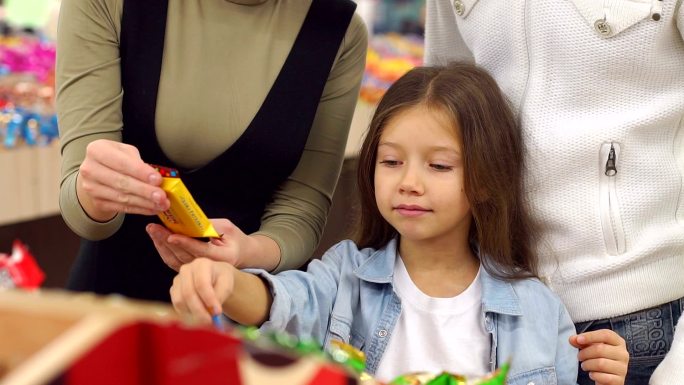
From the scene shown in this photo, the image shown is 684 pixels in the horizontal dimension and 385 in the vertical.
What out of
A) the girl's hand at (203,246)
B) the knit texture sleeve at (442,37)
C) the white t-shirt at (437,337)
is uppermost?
the knit texture sleeve at (442,37)

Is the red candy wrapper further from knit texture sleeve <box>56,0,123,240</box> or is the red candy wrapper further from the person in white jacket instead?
the person in white jacket

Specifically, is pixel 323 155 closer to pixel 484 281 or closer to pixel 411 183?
pixel 411 183

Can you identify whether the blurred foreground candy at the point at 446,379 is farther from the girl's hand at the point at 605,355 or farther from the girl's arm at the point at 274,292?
the girl's hand at the point at 605,355

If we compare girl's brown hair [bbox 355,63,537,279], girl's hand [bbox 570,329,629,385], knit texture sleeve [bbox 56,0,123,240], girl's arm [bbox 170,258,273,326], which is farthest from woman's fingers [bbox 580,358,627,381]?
knit texture sleeve [bbox 56,0,123,240]

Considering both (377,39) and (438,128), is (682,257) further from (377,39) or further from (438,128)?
(377,39)

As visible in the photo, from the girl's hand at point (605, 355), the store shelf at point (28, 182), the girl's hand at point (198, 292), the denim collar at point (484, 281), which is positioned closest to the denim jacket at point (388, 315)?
the denim collar at point (484, 281)

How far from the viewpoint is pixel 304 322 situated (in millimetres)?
1236

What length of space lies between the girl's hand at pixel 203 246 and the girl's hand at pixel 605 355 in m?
0.52

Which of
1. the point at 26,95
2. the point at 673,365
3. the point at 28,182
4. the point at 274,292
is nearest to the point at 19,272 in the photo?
the point at 274,292

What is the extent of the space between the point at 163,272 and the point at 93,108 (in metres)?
0.32

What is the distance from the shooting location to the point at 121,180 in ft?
3.49

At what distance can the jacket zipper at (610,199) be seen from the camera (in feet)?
4.10

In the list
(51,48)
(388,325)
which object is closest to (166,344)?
(388,325)

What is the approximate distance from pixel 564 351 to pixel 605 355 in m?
0.15
